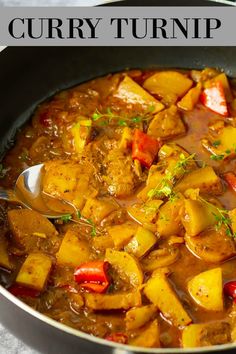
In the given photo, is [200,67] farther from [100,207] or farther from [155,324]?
[155,324]

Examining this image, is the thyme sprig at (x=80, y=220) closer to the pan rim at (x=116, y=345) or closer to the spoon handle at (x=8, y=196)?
the spoon handle at (x=8, y=196)

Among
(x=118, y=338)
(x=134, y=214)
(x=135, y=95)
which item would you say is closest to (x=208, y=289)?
(x=118, y=338)

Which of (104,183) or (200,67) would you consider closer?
(104,183)

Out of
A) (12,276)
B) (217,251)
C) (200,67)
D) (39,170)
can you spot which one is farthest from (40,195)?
(200,67)

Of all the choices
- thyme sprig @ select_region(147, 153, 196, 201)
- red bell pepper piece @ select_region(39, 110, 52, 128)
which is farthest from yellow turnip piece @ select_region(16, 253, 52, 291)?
red bell pepper piece @ select_region(39, 110, 52, 128)

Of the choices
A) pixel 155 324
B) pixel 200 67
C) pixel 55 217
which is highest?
pixel 200 67

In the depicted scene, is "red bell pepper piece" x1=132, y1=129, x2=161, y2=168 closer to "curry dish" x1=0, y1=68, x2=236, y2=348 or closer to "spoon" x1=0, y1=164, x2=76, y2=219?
"curry dish" x1=0, y1=68, x2=236, y2=348
